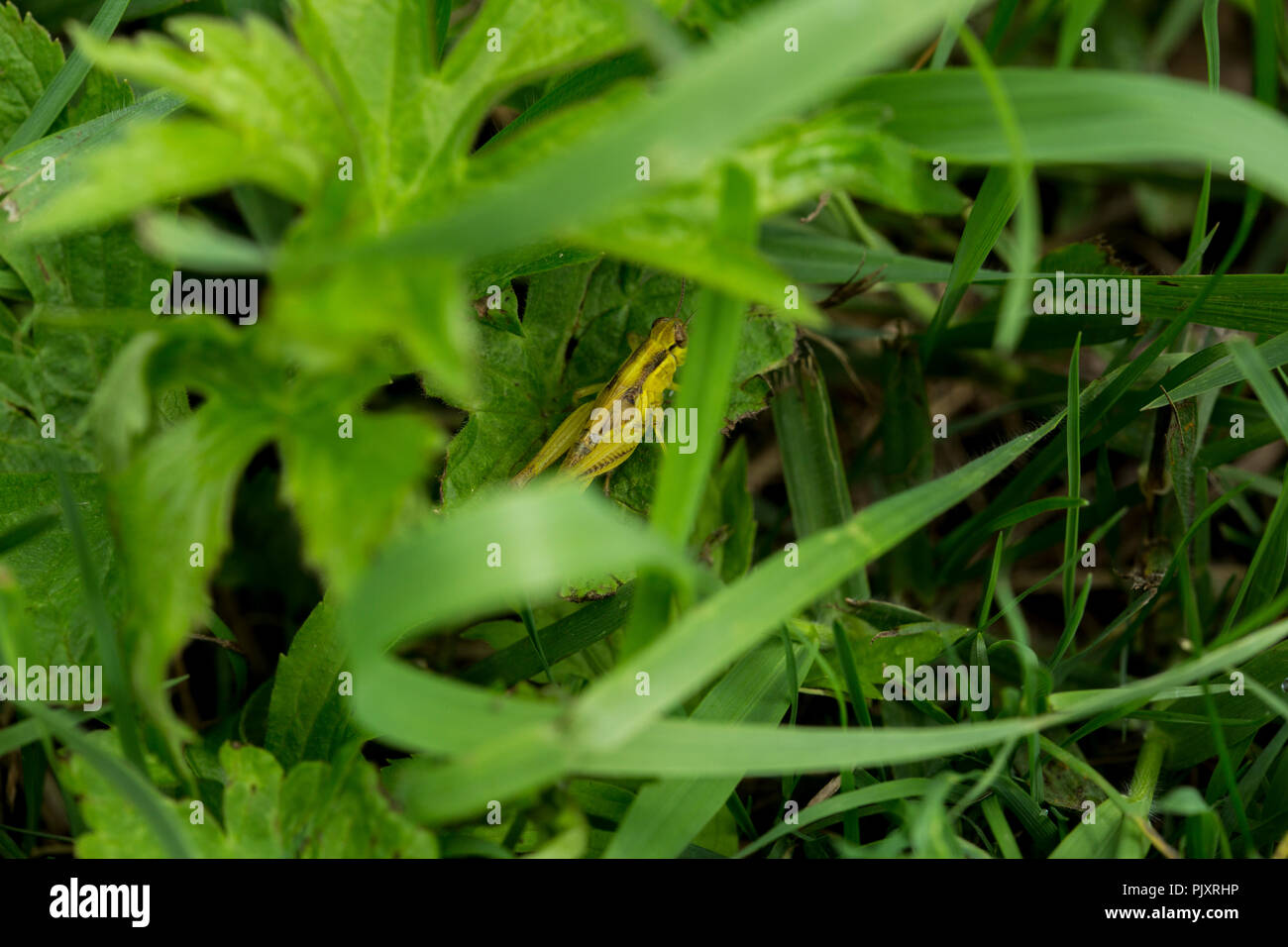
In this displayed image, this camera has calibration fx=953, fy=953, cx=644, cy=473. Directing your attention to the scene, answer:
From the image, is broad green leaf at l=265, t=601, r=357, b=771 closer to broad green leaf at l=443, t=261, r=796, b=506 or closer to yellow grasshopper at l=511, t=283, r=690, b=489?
broad green leaf at l=443, t=261, r=796, b=506

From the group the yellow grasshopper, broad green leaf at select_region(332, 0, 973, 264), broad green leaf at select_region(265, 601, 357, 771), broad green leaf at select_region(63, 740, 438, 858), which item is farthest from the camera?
the yellow grasshopper

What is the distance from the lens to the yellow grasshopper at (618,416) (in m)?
1.82

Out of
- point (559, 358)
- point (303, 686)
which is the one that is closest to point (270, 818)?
point (303, 686)

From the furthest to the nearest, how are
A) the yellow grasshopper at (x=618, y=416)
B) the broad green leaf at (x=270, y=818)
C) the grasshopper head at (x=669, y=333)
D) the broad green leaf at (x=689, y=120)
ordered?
1. the grasshopper head at (x=669, y=333)
2. the yellow grasshopper at (x=618, y=416)
3. the broad green leaf at (x=270, y=818)
4. the broad green leaf at (x=689, y=120)

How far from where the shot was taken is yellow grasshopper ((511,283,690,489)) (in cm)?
182

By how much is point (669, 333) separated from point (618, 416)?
0.27 metres

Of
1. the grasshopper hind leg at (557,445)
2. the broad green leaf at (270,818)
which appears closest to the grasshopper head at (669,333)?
the grasshopper hind leg at (557,445)

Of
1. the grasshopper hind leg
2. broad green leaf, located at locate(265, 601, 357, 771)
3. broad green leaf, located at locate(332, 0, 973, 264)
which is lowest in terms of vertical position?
broad green leaf, located at locate(265, 601, 357, 771)

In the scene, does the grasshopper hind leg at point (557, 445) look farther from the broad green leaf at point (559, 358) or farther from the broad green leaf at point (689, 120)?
the broad green leaf at point (689, 120)

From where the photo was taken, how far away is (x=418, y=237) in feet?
3.35

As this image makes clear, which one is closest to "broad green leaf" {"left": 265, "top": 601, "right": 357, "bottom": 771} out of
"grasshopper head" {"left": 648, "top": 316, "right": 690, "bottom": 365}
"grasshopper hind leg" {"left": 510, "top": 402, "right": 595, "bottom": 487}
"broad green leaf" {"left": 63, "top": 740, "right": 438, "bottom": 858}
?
"broad green leaf" {"left": 63, "top": 740, "right": 438, "bottom": 858}

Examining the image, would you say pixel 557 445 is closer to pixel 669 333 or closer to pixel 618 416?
pixel 618 416
